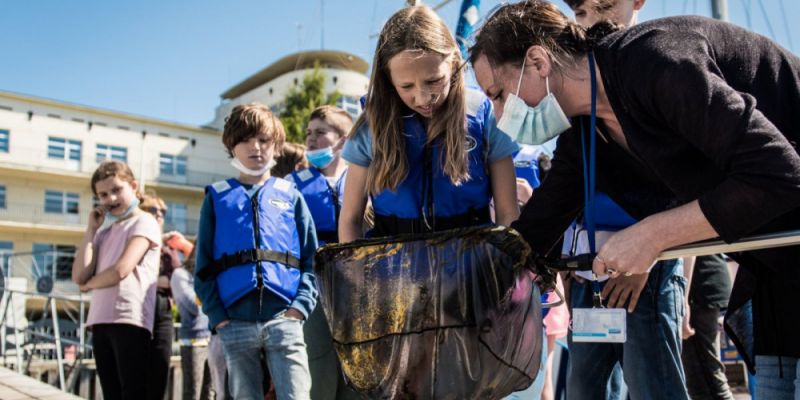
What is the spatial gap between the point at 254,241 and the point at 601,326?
6.57 feet

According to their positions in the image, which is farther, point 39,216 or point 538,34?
point 39,216

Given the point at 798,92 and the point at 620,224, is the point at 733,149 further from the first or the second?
the point at 620,224

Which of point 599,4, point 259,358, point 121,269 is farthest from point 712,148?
point 121,269

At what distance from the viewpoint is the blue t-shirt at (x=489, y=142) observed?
264cm

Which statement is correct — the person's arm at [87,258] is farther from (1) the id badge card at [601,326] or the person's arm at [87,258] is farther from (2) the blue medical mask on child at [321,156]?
(1) the id badge card at [601,326]

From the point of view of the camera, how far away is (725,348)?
6586 millimetres

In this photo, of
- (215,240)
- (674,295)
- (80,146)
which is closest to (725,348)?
(674,295)

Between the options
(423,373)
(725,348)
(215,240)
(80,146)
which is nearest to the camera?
(423,373)

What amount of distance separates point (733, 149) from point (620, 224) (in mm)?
1186

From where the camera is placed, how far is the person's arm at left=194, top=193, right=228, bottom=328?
3.45 metres

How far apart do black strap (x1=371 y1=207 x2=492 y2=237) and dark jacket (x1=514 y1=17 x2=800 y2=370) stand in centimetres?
27

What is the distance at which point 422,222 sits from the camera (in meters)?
2.54

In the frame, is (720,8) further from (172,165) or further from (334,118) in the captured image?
(172,165)

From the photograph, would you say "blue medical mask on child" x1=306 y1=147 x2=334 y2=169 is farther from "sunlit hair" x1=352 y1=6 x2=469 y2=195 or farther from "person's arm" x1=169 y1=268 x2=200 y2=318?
"person's arm" x1=169 y1=268 x2=200 y2=318
